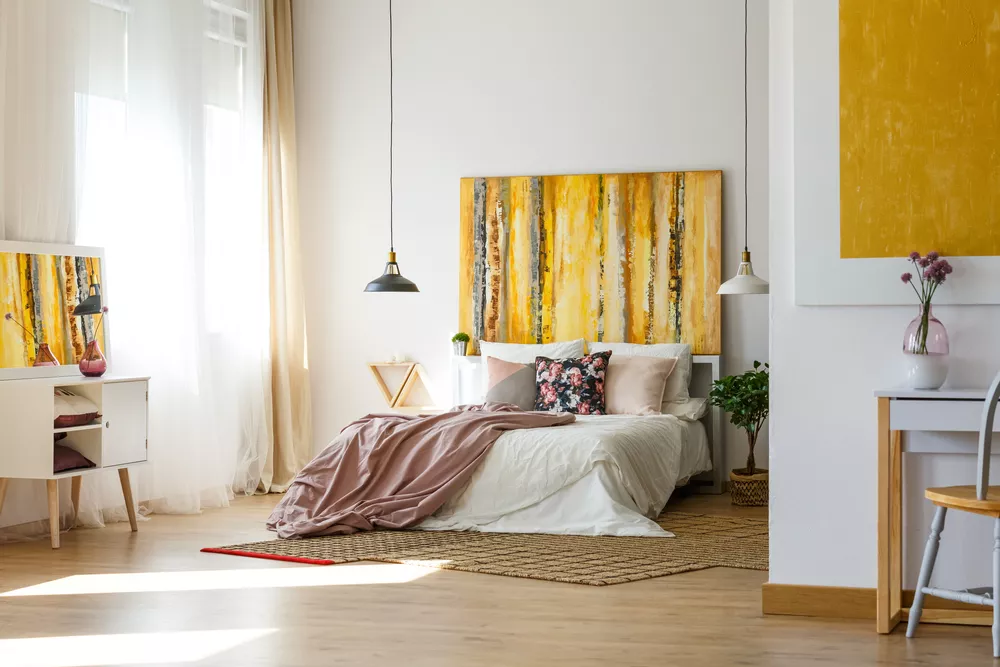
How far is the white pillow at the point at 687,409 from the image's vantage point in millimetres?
6770

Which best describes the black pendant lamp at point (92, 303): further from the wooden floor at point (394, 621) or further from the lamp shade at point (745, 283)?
the lamp shade at point (745, 283)

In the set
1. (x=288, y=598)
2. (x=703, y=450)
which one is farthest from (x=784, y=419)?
(x=703, y=450)

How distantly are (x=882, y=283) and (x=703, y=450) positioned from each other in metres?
3.21

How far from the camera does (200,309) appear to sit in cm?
673

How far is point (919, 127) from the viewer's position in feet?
12.1

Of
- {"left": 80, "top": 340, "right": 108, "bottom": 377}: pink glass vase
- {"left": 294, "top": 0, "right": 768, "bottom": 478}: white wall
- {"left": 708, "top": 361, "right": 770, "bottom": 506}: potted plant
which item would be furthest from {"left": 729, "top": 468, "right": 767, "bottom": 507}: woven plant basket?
{"left": 80, "top": 340, "right": 108, "bottom": 377}: pink glass vase

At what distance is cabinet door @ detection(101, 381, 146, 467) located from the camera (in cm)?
548

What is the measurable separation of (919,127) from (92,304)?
398 cm

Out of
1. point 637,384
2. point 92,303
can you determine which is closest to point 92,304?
point 92,303

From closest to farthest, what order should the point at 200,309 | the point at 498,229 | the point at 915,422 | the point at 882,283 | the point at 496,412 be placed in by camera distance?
the point at 915,422 < the point at 882,283 < the point at 496,412 < the point at 200,309 < the point at 498,229

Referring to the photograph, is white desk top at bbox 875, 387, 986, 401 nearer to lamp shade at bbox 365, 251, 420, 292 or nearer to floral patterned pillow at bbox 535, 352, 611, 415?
floral patterned pillow at bbox 535, 352, 611, 415

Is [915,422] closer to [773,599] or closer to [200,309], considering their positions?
[773,599]

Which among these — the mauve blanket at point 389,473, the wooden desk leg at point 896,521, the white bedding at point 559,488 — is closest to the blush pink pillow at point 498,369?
the mauve blanket at point 389,473

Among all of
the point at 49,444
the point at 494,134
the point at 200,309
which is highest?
the point at 494,134
